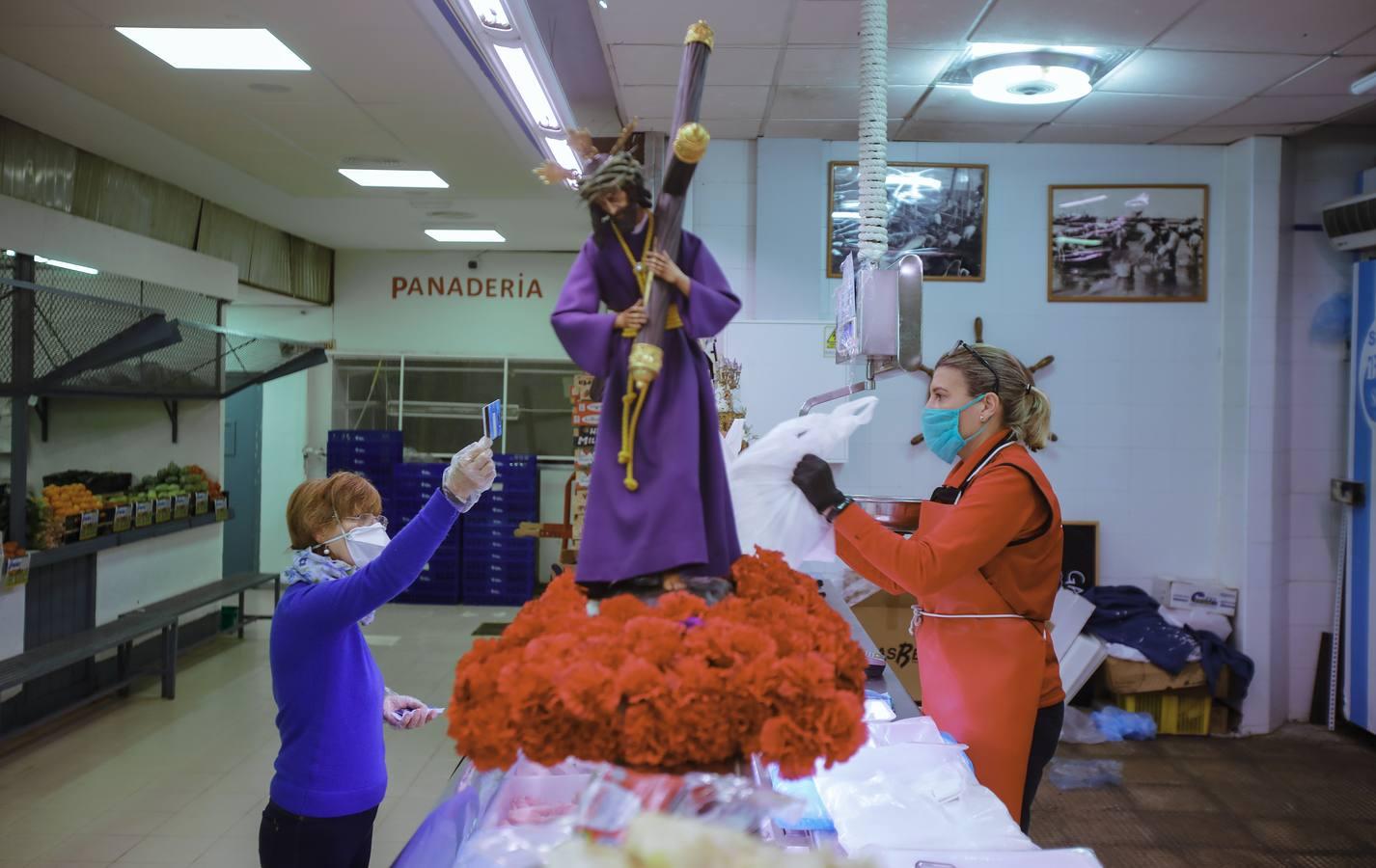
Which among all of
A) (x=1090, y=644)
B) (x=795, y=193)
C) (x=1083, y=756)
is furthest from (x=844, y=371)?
(x=1083, y=756)

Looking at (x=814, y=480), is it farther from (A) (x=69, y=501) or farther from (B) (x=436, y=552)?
(B) (x=436, y=552)

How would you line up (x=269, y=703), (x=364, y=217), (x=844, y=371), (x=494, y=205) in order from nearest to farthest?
1. (x=844, y=371)
2. (x=269, y=703)
3. (x=494, y=205)
4. (x=364, y=217)

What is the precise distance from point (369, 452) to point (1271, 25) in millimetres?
7571

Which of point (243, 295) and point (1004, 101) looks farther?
point (243, 295)

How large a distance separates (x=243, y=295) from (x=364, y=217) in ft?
6.25

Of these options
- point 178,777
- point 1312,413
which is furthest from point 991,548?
point 1312,413

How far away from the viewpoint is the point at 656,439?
1.23m

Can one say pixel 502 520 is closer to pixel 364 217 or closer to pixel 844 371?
pixel 364 217

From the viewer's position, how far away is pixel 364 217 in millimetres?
7527

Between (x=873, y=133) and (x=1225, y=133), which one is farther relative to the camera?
(x=1225, y=133)

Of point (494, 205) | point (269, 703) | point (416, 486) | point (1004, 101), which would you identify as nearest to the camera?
point (1004, 101)

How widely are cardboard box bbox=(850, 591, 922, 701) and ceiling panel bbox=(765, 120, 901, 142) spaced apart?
2597 mm

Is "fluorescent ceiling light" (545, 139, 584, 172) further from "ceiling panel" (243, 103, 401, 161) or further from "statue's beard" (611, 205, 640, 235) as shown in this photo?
"statue's beard" (611, 205, 640, 235)

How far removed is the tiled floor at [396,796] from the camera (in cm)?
369
